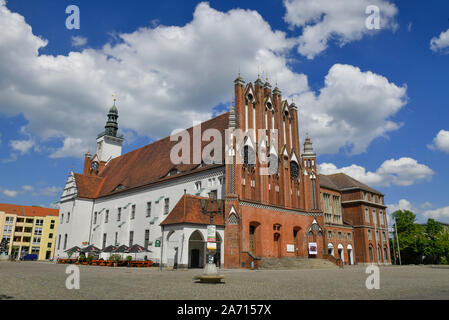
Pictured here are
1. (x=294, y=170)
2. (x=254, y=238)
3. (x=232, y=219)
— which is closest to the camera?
(x=232, y=219)

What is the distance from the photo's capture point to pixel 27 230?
9462 cm

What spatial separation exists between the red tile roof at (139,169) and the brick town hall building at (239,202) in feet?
0.68

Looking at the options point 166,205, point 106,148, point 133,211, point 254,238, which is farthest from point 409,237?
point 106,148

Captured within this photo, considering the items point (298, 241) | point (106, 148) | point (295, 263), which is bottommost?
point (295, 263)

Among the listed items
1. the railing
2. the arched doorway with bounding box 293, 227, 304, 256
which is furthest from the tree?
the arched doorway with bounding box 293, 227, 304, 256

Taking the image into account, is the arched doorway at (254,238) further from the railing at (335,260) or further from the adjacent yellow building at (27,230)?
the adjacent yellow building at (27,230)

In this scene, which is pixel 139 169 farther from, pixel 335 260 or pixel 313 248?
pixel 335 260

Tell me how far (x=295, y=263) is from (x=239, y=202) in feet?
31.2

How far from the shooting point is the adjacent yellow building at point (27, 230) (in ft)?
297

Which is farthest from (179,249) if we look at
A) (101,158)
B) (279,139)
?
(101,158)

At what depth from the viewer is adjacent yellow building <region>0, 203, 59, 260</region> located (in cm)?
9062

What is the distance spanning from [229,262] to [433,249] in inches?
1749
